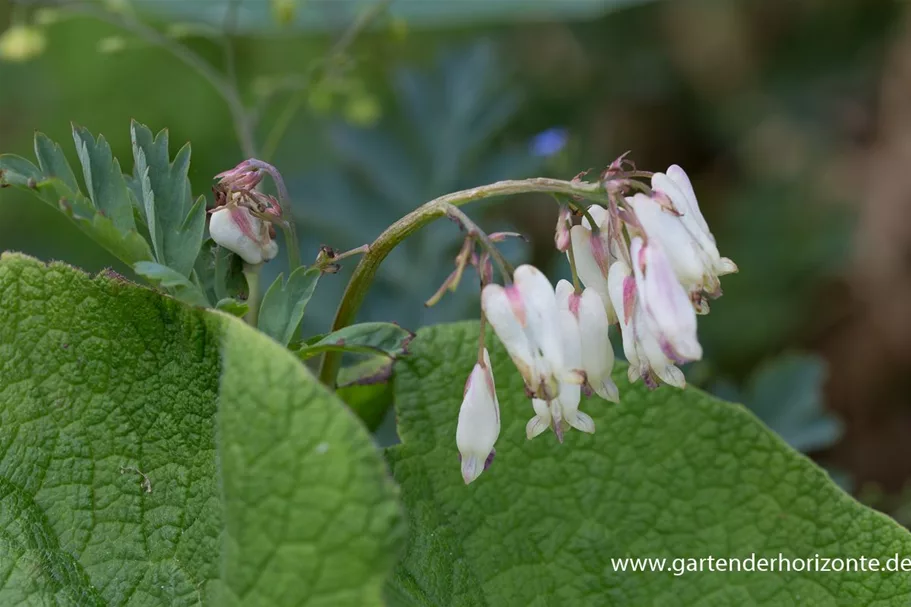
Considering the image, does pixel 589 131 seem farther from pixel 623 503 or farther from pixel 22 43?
pixel 623 503

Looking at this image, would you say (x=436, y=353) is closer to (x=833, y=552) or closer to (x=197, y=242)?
(x=197, y=242)

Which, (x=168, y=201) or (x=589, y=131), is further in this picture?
(x=589, y=131)

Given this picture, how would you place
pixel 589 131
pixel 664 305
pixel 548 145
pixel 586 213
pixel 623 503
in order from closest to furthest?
pixel 664 305 < pixel 586 213 < pixel 623 503 < pixel 548 145 < pixel 589 131

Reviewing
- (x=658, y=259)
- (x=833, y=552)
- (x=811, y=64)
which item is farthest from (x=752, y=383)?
(x=811, y=64)

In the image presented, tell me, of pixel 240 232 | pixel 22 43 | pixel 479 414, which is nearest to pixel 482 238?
pixel 479 414

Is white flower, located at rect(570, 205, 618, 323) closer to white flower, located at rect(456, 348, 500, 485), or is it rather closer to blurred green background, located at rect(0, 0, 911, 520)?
white flower, located at rect(456, 348, 500, 485)

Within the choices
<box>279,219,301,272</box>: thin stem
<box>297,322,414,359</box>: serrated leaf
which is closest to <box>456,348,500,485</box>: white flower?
<box>297,322,414,359</box>: serrated leaf
